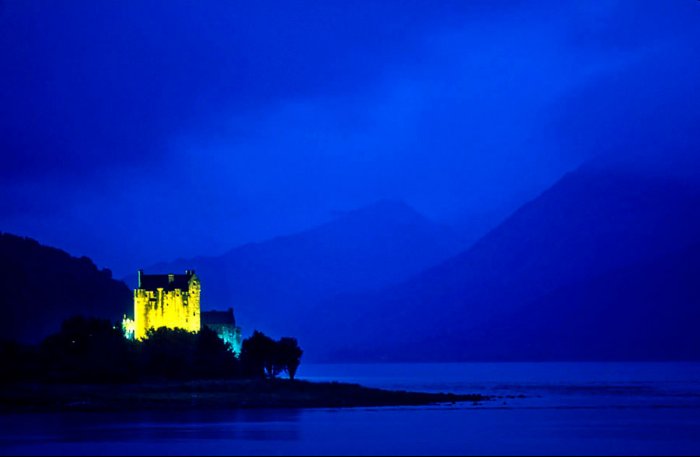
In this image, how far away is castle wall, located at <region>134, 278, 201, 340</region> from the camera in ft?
403

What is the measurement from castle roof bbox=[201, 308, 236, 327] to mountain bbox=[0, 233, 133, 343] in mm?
53054

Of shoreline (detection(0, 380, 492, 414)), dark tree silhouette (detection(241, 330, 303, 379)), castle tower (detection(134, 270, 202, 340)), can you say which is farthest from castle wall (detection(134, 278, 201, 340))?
shoreline (detection(0, 380, 492, 414))

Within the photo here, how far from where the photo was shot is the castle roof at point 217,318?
131m

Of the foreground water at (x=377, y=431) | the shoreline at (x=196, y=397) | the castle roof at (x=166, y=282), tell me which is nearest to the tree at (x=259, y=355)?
the shoreline at (x=196, y=397)

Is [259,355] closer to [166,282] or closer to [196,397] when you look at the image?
[166,282]

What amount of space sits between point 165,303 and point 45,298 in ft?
235

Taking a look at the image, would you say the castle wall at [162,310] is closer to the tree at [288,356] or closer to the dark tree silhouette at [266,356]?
the dark tree silhouette at [266,356]

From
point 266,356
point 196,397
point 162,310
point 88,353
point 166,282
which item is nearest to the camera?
point 196,397

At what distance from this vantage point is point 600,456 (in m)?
61.9

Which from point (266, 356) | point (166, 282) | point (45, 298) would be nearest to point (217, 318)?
point (166, 282)

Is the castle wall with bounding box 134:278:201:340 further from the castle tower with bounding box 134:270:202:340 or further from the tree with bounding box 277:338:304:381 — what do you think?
the tree with bounding box 277:338:304:381

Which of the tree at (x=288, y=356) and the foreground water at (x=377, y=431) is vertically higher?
the tree at (x=288, y=356)

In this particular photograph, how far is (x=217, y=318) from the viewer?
132m

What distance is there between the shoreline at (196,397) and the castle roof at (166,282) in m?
17.1
